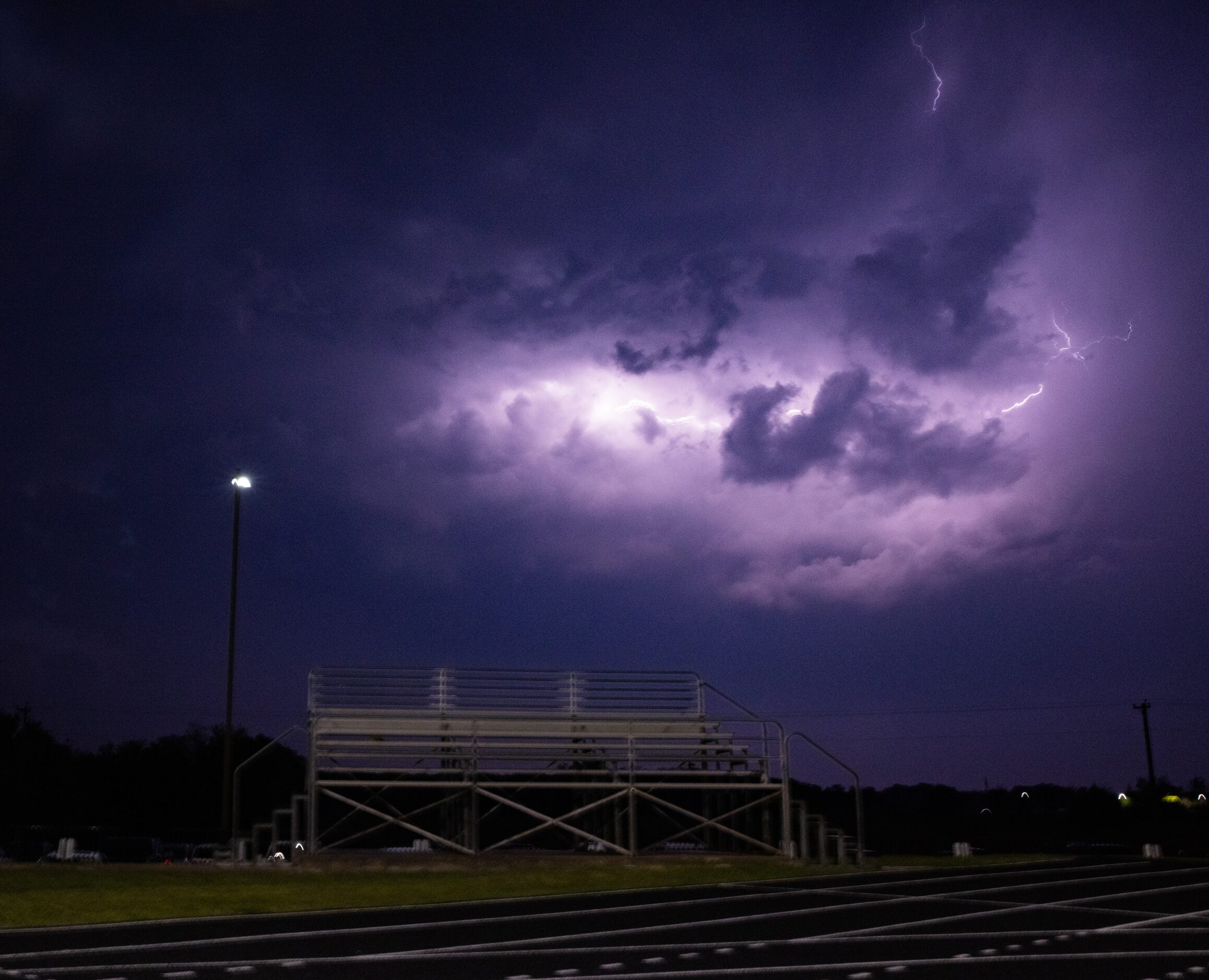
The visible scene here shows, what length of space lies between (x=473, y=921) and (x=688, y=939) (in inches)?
129

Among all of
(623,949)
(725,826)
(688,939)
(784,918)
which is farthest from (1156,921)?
(725,826)

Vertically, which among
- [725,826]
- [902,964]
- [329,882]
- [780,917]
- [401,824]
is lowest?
[902,964]

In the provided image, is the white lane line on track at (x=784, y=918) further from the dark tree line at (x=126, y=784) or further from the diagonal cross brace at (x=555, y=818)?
the dark tree line at (x=126, y=784)

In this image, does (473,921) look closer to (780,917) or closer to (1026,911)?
(780,917)

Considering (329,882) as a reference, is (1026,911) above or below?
below

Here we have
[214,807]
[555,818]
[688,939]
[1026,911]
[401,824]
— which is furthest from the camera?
[214,807]

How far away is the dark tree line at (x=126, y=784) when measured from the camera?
61.0 m

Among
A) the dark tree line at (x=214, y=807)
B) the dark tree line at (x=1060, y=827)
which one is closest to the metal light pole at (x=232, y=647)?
the dark tree line at (x=214, y=807)

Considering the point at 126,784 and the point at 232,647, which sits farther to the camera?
the point at 126,784

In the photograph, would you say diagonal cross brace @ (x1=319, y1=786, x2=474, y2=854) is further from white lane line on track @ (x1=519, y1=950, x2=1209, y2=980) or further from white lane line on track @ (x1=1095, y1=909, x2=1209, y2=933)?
white lane line on track @ (x1=519, y1=950, x2=1209, y2=980)

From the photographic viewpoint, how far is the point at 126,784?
6519cm

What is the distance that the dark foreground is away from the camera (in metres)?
11.4

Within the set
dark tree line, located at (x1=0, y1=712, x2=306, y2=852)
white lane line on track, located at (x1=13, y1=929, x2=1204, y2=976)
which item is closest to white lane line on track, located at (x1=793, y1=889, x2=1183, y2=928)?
white lane line on track, located at (x1=13, y1=929, x2=1204, y2=976)

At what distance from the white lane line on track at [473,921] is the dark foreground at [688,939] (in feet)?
0.17
